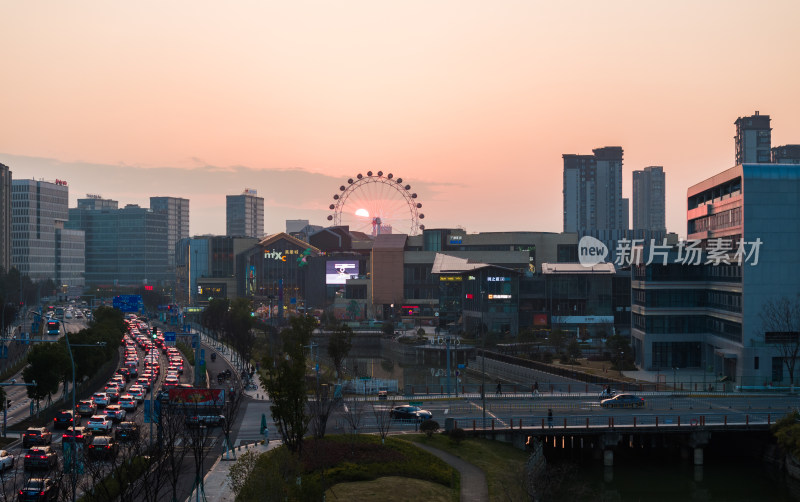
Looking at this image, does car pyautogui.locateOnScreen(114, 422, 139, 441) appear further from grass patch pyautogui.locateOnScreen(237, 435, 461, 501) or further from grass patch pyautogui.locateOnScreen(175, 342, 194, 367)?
grass patch pyautogui.locateOnScreen(175, 342, 194, 367)

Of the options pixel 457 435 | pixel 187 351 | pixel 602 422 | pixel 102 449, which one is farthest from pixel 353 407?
pixel 187 351

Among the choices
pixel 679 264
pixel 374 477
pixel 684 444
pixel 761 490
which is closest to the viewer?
pixel 374 477

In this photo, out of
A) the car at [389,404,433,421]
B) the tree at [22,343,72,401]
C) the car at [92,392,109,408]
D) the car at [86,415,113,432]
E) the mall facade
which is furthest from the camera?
the mall facade

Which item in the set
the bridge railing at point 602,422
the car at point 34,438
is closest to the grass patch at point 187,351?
the bridge railing at point 602,422

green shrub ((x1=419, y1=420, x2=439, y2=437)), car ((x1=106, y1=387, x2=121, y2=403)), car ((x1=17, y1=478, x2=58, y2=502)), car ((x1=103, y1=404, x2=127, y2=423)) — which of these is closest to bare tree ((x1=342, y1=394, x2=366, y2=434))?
green shrub ((x1=419, y1=420, x2=439, y2=437))

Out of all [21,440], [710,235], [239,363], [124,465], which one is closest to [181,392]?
[21,440]

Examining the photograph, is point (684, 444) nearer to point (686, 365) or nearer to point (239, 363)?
point (686, 365)

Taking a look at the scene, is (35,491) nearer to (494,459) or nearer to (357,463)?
(357,463)
